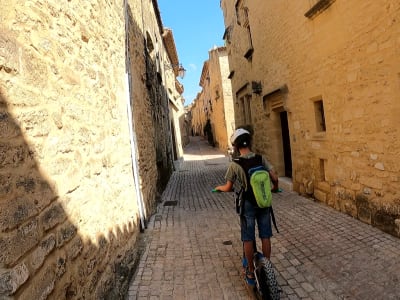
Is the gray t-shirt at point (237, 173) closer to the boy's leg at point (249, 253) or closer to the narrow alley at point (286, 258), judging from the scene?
the boy's leg at point (249, 253)

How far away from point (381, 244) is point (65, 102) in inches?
155

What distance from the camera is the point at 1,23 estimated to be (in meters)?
1.67

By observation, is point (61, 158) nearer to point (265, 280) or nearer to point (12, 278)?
point (12, 278)

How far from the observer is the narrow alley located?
2896 millimetres

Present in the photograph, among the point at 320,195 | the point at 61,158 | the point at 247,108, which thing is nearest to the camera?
the point at 61,158

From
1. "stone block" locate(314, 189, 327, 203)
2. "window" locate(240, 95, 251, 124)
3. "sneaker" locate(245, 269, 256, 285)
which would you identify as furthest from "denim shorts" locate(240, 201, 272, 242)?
"window" locate(240, 95, 251, 124)

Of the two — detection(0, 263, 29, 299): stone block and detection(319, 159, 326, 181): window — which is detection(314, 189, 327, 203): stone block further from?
detection(0, 263, 29, 299): stone block

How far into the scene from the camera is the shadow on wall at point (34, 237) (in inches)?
60.6

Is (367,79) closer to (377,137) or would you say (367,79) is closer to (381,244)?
(377,137)

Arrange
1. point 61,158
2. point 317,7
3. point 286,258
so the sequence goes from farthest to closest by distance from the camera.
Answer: point 317,7
point 286,258
point 61,158

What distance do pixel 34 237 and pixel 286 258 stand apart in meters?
2.85

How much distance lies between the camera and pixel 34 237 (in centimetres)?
177

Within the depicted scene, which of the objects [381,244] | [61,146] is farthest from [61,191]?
[381,244]

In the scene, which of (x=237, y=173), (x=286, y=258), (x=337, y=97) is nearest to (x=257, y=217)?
(x=237, y=173)
